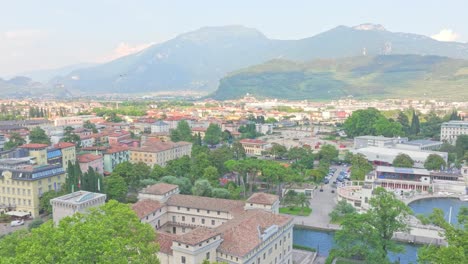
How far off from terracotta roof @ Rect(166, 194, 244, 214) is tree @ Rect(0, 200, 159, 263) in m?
9.23

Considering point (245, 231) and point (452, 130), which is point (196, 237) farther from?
point (452, 130)

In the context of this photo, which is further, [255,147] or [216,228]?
[255,147]

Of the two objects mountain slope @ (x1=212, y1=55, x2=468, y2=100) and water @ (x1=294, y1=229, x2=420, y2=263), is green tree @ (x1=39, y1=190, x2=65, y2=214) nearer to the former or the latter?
water @ (x1=294, y1=229, x2=420, y2=263)

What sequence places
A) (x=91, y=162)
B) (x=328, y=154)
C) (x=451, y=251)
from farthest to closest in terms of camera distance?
(x=328, y=154)
(x=91, y=162)
(x=451, y=251)

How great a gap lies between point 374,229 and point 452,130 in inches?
2179

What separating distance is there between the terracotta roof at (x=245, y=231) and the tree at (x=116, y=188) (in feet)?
47.0

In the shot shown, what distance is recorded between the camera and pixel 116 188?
33.5 meters

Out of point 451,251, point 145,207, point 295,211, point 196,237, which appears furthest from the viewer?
point 295,211

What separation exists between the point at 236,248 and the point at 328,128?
7698cm

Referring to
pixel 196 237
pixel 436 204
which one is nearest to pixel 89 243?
pixel 196 237

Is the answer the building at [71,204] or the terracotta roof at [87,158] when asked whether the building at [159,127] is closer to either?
the terracotta roof at [87,158]

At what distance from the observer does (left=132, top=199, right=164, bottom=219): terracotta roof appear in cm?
2421

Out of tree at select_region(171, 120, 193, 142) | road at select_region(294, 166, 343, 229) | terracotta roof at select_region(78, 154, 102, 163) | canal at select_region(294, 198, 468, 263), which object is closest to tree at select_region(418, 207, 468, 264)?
canal at select_region(294, 198, 468, 263)

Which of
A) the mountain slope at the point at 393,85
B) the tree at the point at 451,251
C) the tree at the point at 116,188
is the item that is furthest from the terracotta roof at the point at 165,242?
the mountain slope at the point at 393,85
